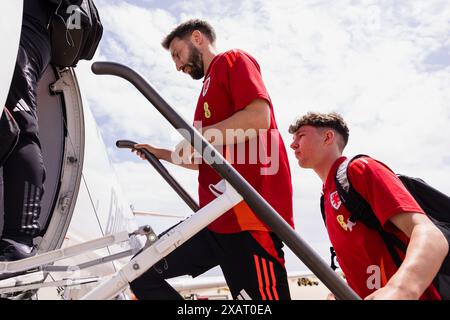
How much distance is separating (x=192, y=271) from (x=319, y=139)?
1136mm

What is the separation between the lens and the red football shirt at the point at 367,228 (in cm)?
183

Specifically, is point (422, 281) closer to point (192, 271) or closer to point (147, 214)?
point (192, 271)

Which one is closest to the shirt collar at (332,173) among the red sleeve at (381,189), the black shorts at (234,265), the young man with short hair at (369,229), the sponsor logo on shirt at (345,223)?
the young man with short hair at (369,229)

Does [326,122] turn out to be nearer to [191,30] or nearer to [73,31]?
[191,30]

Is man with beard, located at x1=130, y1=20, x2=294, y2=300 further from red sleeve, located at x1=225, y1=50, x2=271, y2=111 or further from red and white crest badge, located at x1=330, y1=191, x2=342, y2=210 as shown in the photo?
red and white crest badge, located at x1=330, y1=191, x2=342, y2=210

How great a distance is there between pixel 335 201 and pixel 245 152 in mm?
540

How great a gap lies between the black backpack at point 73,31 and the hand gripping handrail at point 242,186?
95 cm

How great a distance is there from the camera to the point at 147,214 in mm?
10531

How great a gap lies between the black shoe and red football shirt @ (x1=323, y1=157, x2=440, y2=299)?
148 centimetres

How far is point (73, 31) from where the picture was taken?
2324mm

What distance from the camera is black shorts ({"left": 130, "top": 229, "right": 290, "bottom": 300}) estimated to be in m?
Result: 2.07

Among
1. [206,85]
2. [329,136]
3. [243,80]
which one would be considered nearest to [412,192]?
[329,136]

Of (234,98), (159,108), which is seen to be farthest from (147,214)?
(159,108)

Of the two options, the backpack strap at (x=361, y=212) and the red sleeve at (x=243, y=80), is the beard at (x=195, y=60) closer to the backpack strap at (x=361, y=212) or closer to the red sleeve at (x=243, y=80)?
the red sleeve at (x=243, y=80)
